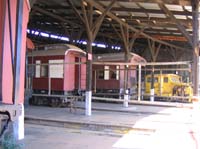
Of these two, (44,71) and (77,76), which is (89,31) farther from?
(77,76)

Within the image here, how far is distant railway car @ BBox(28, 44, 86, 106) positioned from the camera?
18109 mm

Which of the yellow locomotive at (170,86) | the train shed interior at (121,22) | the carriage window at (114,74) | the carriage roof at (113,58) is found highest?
the train shed interior at (121,22)

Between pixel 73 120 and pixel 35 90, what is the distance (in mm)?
7156

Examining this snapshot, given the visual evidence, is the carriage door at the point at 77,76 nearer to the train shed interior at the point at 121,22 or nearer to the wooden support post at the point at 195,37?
the train shed interior at the point at 121,22

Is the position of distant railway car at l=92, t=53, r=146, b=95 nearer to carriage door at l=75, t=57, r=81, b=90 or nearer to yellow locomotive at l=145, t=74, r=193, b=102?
yellow locomotive at l=145, t=74, r=193, b=102

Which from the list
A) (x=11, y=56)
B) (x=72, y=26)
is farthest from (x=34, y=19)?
(x=11, y=56)

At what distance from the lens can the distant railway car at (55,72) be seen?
59.4 ft

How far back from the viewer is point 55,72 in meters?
18.3

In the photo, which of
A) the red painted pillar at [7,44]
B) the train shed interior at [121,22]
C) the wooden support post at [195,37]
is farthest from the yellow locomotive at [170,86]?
the red painted pillar at [7,44]

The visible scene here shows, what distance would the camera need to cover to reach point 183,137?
10.0 metres

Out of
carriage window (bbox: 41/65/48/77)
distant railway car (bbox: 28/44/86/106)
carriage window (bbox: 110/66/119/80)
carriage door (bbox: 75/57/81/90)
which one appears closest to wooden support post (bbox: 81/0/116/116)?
distant railway car (bbox: 28/44/86/106)

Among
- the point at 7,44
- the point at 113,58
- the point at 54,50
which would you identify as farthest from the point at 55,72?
the point at 7,44

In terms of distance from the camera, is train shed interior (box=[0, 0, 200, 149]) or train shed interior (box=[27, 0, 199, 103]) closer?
train shed interior (box=[0, 0, 200, 149])

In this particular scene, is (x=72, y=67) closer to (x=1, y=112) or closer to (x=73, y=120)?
(x=73, y=120)
